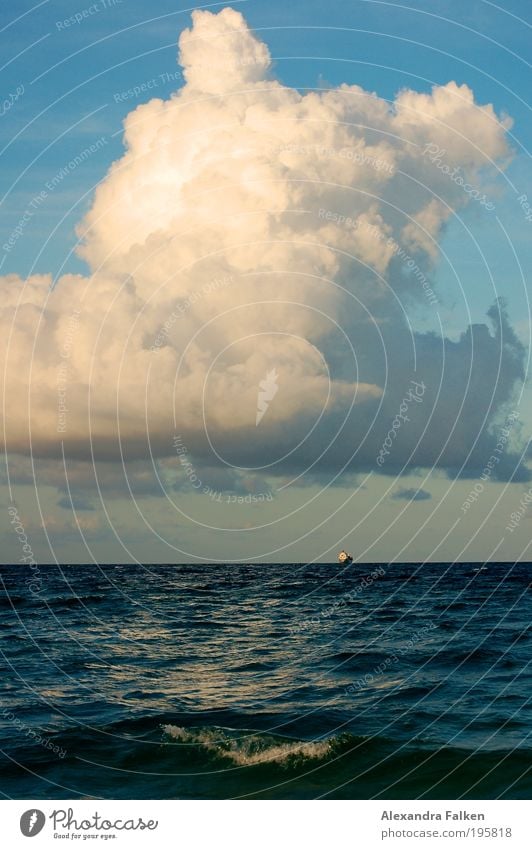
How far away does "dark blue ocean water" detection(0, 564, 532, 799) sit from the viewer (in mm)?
27250

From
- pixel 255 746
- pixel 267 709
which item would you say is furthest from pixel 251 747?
pixel 267 709

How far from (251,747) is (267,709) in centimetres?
518

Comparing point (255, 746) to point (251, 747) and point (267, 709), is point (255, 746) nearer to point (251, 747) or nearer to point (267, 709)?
point (251, 747)

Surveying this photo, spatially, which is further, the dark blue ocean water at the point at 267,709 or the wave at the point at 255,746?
the wave at the point at 255,746

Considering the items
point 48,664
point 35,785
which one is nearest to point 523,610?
point 48,664

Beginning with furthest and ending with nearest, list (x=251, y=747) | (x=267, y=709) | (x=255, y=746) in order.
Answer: (x=267, y=709), (x=255, y=746), (x=251, y=747)

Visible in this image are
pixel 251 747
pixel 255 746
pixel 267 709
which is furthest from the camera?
pixel 267 709

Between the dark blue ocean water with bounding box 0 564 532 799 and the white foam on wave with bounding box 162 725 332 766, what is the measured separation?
0.07m

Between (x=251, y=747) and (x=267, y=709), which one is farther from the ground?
(x=267, y=709)

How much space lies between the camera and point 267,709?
115 feet

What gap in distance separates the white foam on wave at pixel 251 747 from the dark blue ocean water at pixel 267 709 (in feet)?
0.22

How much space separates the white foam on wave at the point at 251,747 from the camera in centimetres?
2919

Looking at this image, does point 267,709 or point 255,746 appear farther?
point 267,709

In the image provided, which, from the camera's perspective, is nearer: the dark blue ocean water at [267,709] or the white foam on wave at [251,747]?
the dark blue ocean water at [267,709]
